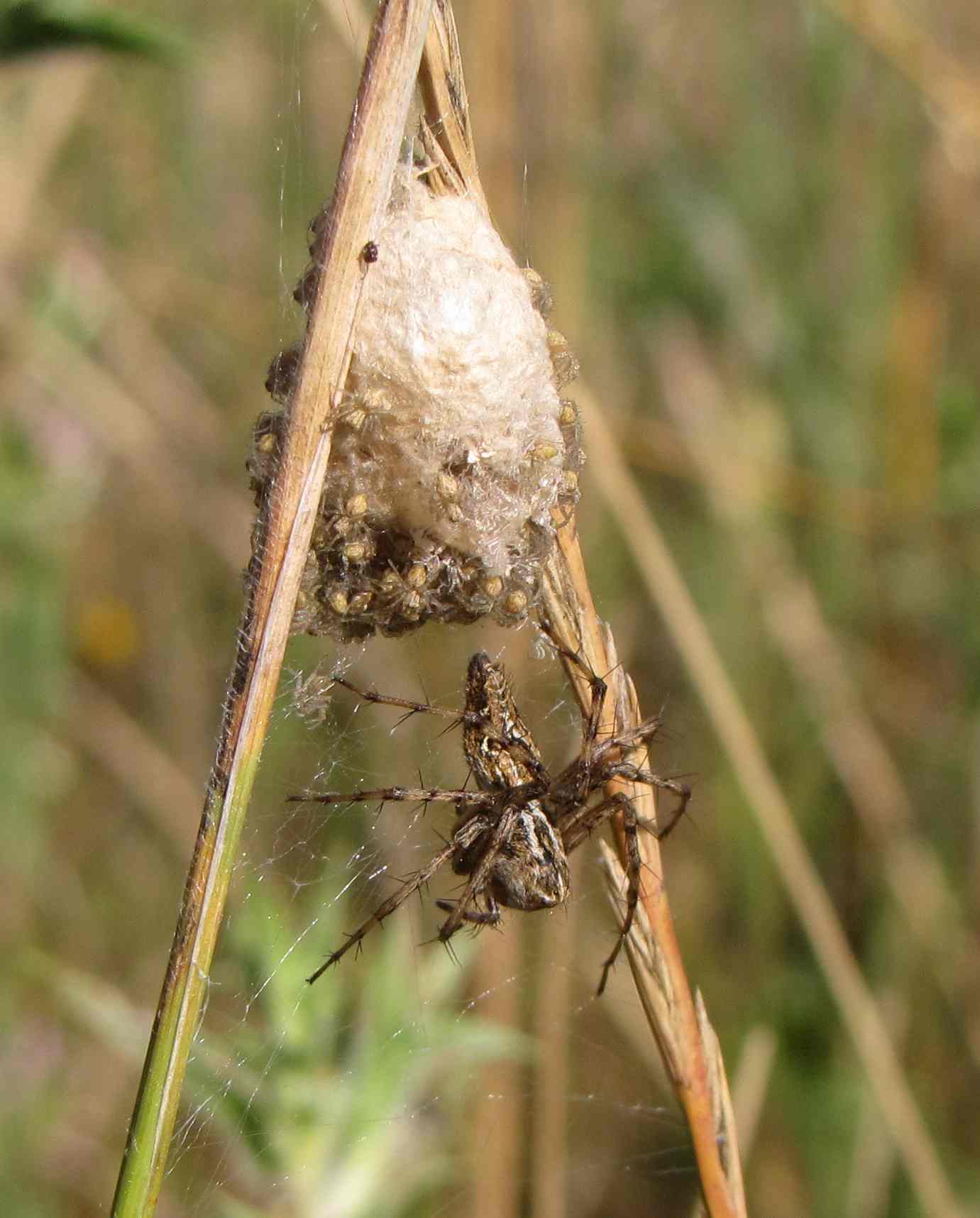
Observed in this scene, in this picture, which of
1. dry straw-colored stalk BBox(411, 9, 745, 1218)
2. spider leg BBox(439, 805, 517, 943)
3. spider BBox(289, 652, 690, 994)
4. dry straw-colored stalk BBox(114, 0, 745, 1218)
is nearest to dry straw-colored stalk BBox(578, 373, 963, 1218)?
spider BBox(289, 652, 690, 994)

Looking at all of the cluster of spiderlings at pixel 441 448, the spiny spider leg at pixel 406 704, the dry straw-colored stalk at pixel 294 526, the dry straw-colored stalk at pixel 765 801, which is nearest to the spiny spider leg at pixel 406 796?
the spiny spider leg at pixel 406 704

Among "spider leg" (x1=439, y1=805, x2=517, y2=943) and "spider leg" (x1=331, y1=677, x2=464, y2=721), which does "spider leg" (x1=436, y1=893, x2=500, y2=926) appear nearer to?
"spider leg" (x1=439, y1=805, x2=517, y2=943)

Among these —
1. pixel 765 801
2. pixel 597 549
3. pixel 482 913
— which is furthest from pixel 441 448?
pixel 597 549

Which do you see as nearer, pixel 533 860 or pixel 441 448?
pixel 441 448

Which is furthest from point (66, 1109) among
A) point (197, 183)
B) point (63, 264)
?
point (197, 183)

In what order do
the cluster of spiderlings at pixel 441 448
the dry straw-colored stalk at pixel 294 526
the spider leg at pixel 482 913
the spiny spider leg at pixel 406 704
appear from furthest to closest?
the spider leg at pixel 482 913
the spiny spider leg at pixel 406 704
the cluster of spiderlings at pixel 441 448
the dry straw-colored stalk at pixel 294 526

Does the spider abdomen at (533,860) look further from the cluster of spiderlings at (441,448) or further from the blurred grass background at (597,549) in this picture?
the cluster of spiderlings at (441,448)

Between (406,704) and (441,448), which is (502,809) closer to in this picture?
(406,704)
